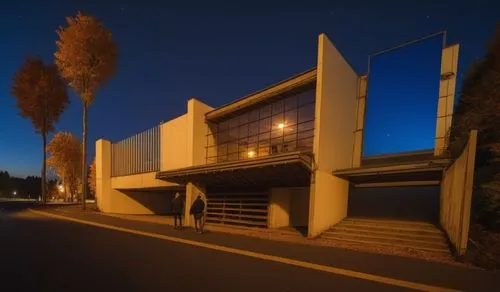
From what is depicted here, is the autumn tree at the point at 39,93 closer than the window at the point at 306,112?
No

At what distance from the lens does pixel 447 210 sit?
9078mm

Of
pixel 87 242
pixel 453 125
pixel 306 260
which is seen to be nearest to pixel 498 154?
pixel 453 125

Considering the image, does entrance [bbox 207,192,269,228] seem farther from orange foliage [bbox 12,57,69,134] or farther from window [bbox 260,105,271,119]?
orange foliage [bbox 12,57,69,134]

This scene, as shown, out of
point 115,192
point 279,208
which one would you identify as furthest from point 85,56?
point 279,208

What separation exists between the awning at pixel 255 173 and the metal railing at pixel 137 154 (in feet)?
19.7

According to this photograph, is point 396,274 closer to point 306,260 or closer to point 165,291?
point 306,260

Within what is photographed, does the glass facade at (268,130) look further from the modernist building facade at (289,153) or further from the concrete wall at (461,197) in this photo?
the concrete wall at (461,197)

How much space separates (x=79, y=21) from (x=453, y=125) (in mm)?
26544

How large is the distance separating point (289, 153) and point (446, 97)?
834 cm

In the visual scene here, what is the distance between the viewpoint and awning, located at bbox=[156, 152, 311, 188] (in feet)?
34.3

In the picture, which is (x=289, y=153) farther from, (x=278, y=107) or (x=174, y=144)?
(x=174, y=144)

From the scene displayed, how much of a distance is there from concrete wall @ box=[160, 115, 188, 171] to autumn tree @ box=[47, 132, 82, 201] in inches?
1218

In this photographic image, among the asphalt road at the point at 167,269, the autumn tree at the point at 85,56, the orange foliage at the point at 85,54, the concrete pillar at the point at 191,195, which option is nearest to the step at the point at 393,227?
the asphalt road at the point at 167,269

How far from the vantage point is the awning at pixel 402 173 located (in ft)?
33.1
